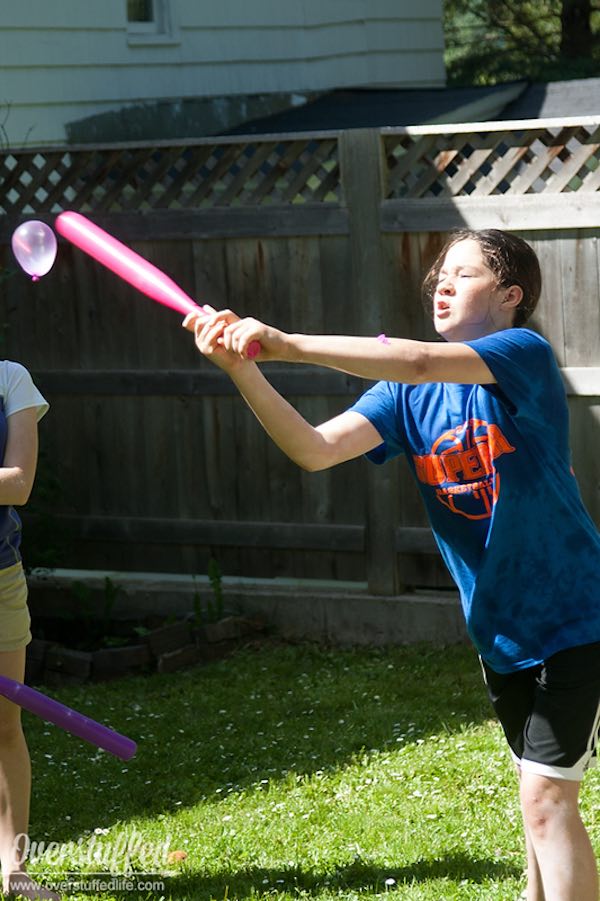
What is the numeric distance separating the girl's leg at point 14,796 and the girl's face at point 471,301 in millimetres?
1516

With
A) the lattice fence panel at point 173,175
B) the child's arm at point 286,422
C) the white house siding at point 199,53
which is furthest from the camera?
the white house siding at point 199,53

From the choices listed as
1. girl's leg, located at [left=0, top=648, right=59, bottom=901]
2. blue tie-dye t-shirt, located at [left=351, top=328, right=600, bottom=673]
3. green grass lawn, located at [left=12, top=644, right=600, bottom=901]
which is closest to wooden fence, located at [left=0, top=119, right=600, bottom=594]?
green grass lawn, located at [left=12, top=644, right=600, bottom=901]

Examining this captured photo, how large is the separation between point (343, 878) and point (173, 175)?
3.90 m

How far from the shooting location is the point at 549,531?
272 centimetres

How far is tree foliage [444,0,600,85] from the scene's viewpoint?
16.3m

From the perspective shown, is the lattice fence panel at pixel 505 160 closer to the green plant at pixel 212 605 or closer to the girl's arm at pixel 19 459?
the green plant at pixel 212 605

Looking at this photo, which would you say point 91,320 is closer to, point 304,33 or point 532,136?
point 532,136

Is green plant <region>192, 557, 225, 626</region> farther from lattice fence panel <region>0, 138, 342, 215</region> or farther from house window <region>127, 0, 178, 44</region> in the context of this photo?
house window <region>127, 0, 178, 44</region>

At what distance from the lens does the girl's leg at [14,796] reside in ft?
11.6

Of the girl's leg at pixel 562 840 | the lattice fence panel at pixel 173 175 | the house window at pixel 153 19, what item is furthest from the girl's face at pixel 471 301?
the house window at pixel 153 19

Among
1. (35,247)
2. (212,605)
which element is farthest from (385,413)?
(212,605)

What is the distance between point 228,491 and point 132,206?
1.49 m

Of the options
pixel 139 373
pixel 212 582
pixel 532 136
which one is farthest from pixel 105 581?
pixel 532 136

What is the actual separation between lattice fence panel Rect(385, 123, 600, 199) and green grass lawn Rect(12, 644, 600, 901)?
2.05 meters
